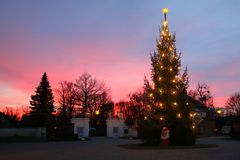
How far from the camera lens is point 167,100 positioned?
2812cm

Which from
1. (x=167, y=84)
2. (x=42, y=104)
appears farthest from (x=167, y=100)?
(x=42, y=104)

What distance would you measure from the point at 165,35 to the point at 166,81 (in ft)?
12.4

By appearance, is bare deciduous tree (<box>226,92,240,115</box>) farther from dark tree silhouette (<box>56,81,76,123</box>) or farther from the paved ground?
the paved ground

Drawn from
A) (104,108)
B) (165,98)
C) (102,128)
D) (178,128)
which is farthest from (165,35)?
(104,108)

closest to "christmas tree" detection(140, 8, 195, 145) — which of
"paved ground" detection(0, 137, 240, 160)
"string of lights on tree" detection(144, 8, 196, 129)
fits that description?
"string of lights on tree" detection(144, 8, 196, 129)

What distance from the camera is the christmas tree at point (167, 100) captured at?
2753 cm

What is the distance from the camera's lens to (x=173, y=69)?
29125 mm

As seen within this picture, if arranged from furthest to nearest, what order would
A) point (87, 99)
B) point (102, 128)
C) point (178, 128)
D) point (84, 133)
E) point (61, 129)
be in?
point (87, 99)
point (102, 128)
point (84, 133)
point (61, 129)
point (178, 128)

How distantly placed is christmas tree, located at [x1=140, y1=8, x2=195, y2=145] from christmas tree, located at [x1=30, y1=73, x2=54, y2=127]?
139ft

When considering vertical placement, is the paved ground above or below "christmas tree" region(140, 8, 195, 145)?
below

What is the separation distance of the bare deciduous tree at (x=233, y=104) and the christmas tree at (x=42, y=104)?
5611 cm

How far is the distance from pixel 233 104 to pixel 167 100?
278 ft

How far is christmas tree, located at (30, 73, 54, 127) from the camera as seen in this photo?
69.4 meters

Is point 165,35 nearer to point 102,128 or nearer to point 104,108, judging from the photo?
point 102,128
